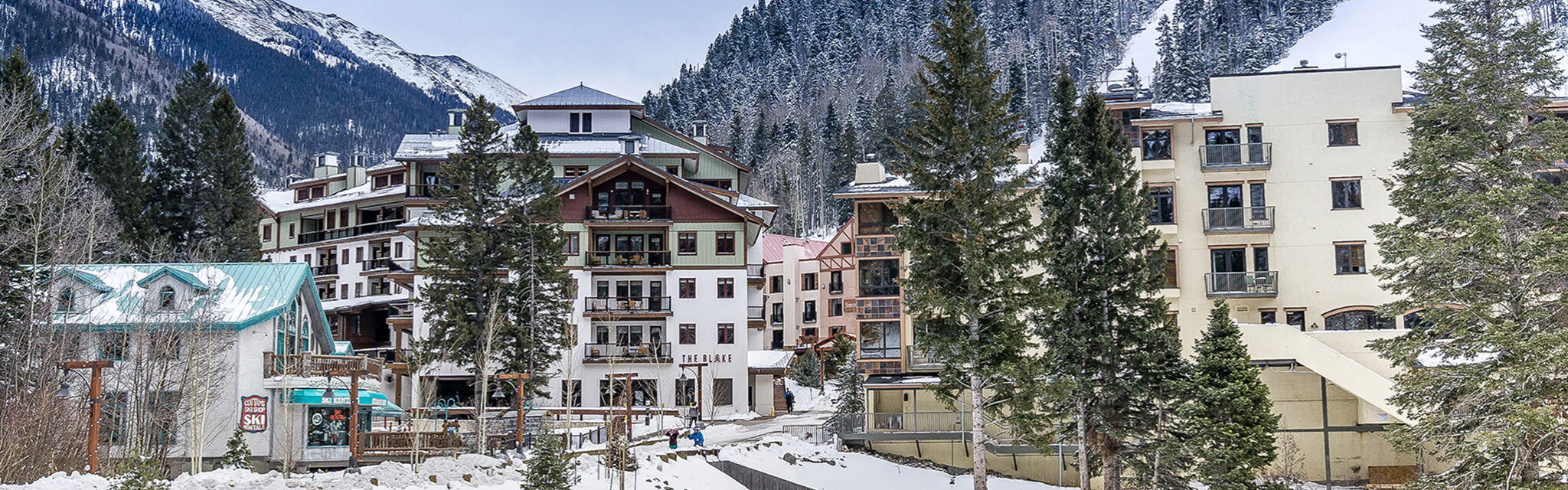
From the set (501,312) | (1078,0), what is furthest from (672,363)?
(1078,0)

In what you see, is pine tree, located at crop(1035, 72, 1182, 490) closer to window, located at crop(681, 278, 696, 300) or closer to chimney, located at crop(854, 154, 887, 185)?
chimney, located at crop(854, 154, 887, 185)

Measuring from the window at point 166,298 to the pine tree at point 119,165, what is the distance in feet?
58.4

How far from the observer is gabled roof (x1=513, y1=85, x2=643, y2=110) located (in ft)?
246

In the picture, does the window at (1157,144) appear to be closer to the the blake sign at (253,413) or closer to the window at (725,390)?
the window at (725,390)

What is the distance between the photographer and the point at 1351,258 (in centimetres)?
4606

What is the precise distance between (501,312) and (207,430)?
11917mm

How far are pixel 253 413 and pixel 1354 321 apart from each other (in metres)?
38.2

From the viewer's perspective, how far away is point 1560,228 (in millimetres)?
25766

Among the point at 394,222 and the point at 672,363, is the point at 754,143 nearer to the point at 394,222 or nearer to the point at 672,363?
the point at 394,222

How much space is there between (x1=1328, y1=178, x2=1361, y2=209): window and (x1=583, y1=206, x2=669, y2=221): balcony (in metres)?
30.0

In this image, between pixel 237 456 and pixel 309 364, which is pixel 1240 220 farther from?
pixel 237 456

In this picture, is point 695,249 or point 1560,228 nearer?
point 1560,228

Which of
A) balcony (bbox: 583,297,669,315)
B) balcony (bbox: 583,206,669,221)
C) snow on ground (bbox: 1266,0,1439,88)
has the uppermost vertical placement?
snow on ground (bbox: 1266,0,1439,88)

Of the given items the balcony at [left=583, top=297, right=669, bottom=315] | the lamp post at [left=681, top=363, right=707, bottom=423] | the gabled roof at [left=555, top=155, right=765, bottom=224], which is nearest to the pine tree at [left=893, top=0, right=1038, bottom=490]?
the lamp post at [left=681, top=363, right=707, bottom=423]
